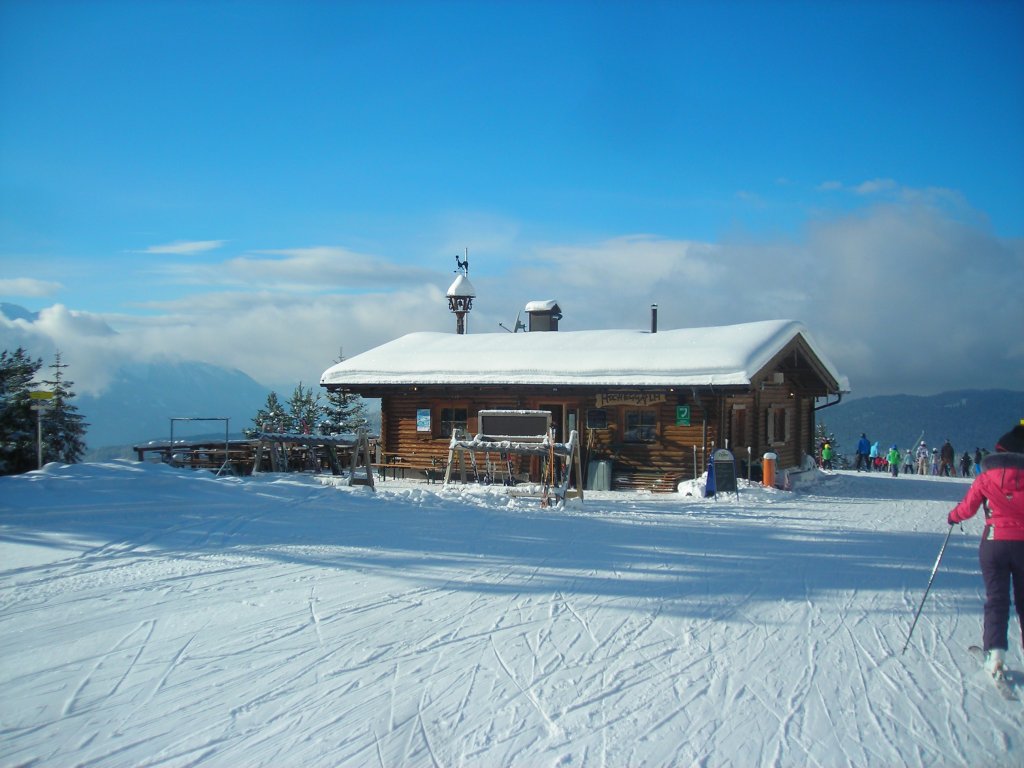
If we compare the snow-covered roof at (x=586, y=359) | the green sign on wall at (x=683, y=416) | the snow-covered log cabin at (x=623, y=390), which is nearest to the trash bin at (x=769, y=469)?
the snow-covered log cabin at (x=623, y=390)

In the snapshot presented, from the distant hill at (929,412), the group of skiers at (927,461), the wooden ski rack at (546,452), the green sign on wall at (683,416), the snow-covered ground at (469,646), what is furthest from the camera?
the distant hill at (929,412)

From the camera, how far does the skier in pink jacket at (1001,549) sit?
17.6 feet

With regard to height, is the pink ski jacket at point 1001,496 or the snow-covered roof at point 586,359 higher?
the snow-covered roof at point 586,359

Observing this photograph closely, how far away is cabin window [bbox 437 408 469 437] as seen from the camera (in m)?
21.5

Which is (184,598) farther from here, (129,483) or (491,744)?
(129,483)

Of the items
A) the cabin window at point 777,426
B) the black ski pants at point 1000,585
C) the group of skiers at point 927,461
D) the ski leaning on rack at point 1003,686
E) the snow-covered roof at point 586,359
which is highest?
the snow-covered roof at point 586,359

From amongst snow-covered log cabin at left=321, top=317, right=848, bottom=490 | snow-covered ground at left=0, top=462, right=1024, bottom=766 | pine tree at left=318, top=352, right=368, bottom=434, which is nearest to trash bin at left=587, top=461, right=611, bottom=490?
snow-covered log cabin at left=321, top=317, right=848, bottom=490

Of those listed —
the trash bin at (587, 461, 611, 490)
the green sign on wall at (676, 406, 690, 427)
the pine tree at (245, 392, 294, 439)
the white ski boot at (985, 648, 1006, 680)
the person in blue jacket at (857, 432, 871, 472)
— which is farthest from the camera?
the pine tree at (245, 392, 294, 439)

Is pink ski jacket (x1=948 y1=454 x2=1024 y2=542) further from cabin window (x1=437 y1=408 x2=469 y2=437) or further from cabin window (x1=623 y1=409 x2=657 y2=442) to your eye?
cabin window (x1=437 y1=408 x2=469 y2=437)

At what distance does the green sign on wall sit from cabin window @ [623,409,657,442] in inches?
23.1

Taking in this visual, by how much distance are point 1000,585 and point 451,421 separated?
17.0 m

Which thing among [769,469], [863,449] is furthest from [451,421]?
[863,449]

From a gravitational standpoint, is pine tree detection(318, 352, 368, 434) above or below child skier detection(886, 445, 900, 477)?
above

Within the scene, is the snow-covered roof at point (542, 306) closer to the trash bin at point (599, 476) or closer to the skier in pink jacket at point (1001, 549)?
the trash bin at point (599, 476)
